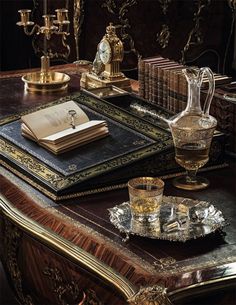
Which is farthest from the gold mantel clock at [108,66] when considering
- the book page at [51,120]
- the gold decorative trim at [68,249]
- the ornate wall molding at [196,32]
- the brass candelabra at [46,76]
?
the ornate wall molding at [196,32]

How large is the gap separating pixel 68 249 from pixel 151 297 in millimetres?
282

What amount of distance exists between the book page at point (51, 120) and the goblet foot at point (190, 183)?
37 cm

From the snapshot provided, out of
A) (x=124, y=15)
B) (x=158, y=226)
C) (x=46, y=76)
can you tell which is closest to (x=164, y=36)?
(x=124, y=15)

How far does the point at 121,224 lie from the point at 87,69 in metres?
1.57

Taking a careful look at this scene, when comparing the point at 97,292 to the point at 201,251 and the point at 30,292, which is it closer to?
the point at 201,251

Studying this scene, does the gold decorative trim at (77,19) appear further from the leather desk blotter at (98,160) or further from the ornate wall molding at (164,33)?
the leather desk blotter at (98,160)

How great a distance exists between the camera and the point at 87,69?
3.05 meters

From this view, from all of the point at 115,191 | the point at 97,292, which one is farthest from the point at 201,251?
the point at 115,191

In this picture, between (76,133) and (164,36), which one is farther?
(164,36)

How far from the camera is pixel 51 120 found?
2082 mm

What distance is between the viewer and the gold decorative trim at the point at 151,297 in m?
1.32

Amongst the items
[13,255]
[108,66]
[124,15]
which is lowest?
[13,255]

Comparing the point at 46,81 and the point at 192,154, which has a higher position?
the point at 192,154

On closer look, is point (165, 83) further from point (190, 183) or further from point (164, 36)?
point (164, 36)
